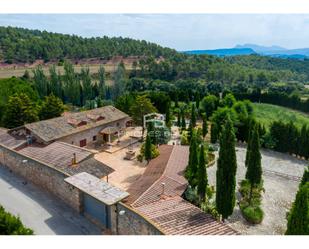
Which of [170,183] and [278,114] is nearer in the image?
[170,183]

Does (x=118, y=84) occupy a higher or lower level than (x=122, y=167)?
higher

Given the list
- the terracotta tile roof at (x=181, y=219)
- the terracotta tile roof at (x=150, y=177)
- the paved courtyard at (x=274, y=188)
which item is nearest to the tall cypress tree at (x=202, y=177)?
the paved courtyard at (x=274, y=188)

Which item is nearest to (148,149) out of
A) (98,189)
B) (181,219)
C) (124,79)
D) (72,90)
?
(98,189)

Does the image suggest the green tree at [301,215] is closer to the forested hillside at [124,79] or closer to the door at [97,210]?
the door at [97,210]

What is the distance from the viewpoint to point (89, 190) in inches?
593

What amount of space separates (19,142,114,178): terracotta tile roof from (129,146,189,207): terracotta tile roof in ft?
10.9

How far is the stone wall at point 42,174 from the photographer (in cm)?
1681

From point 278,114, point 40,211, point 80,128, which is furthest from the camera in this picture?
point 278,114

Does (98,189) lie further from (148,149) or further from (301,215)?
(148,149)

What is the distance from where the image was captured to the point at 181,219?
45.2 feet

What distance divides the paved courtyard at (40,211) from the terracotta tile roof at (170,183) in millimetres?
2996

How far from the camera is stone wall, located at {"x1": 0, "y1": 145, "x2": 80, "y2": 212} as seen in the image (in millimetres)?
16812

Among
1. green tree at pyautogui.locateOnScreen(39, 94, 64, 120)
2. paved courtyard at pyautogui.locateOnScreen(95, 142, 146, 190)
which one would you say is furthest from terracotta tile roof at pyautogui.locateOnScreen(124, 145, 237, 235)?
green tree at pyautogui.locateOnScreen(39, 94, 64, 120)

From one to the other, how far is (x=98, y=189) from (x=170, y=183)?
17.0ft
